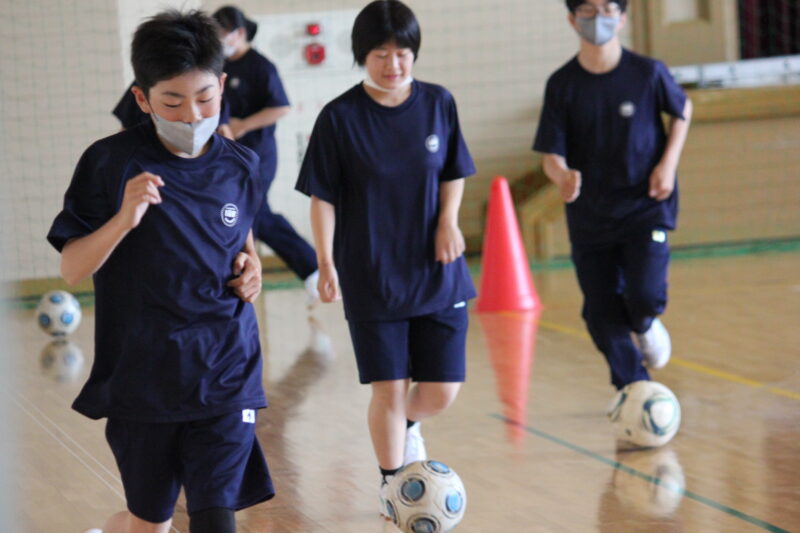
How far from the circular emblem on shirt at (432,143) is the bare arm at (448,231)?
0.13 meters

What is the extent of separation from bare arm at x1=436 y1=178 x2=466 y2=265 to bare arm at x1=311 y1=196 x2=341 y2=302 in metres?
0.31

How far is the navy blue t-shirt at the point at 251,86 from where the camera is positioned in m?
6.93

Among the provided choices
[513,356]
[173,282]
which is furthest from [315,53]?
[173,282]

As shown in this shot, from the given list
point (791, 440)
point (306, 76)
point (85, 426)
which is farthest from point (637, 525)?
point (306, 76)

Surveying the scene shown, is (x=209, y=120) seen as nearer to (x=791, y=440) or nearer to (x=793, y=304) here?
(x=791, y=440)

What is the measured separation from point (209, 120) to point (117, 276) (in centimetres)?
39

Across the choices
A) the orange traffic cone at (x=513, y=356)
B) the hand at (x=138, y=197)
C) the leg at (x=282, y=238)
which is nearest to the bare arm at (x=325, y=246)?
the hand at (x=138, y=197)

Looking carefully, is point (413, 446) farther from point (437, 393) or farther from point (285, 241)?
point (285, 241)

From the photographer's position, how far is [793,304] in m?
6.97

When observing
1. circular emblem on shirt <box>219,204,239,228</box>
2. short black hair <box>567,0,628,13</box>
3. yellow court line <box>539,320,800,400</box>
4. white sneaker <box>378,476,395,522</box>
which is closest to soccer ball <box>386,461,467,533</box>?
white sneaker <box>378,476,395,522</box>

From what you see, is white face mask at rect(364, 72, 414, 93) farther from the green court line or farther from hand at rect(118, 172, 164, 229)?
the green court line

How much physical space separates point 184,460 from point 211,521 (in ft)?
0.49

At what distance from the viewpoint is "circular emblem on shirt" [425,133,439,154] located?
3458mm

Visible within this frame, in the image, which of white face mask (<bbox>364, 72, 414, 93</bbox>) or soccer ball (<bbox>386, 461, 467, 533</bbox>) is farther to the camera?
white face mask (<bbox>364, 72, 414, 93</bbox>)
